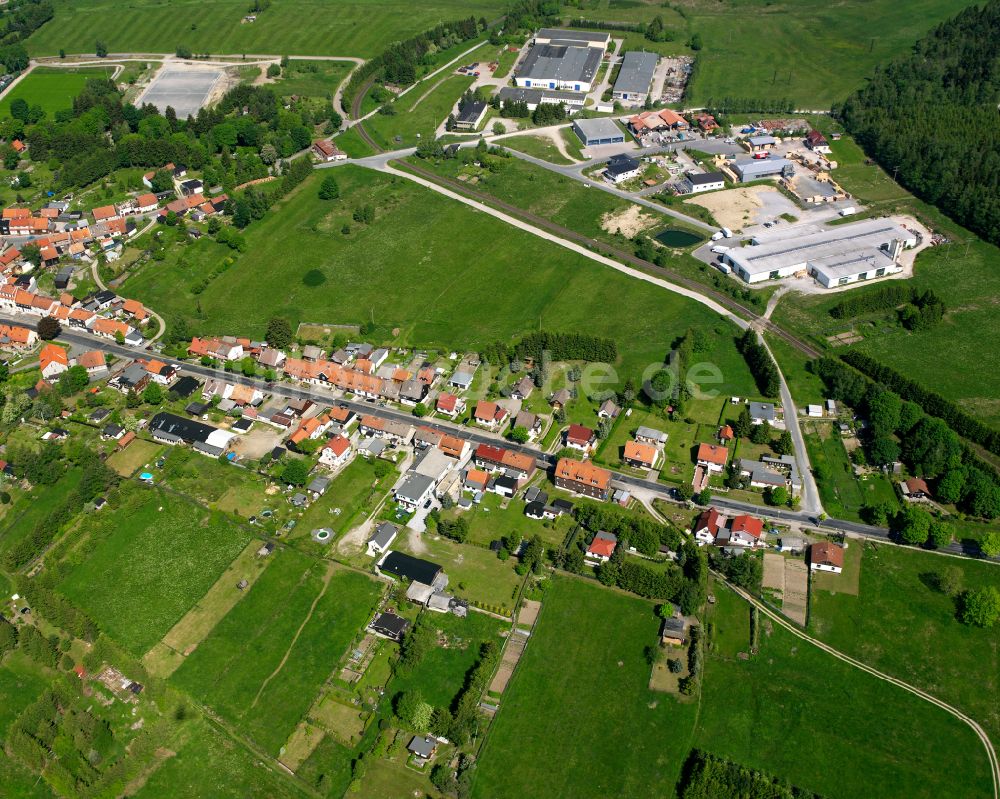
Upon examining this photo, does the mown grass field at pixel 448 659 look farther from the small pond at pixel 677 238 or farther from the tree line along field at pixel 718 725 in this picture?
the small pond at pixel 677 238

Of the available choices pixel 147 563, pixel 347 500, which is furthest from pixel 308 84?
pixel 147 563

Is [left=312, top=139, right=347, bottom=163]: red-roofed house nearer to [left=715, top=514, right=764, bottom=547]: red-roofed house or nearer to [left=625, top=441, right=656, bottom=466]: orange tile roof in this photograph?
[left=625, top=441, right=656, bottom=466]: orange tile roof

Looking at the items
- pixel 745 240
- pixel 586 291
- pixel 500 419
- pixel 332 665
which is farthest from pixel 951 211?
pixel 332 665

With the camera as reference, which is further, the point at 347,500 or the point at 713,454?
the point at 713,454

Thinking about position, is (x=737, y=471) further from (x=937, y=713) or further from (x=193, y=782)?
(x=193, y=782)

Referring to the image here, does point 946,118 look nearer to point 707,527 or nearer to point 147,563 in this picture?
point 707,527

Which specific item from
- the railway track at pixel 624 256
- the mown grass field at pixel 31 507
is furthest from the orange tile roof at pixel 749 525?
the mown grass field at pixel 31 507
